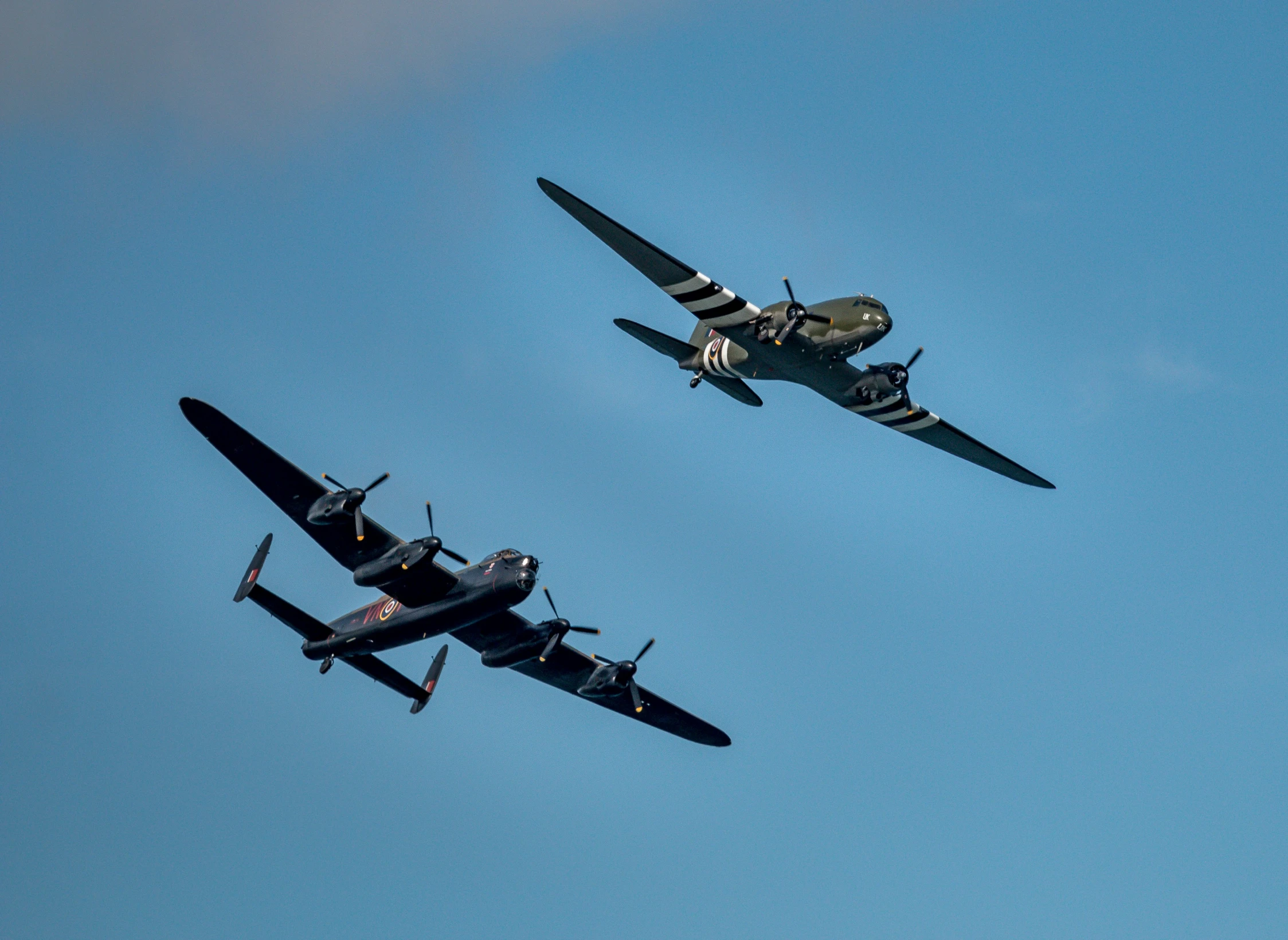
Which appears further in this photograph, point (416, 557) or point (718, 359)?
point (718, 359)

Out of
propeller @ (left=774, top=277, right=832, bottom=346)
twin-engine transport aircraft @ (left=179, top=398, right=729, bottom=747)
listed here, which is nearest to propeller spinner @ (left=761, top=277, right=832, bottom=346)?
propeller @ (left=774, top=277, right=832, bottom=346)

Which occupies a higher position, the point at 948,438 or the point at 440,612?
the point at 948,438

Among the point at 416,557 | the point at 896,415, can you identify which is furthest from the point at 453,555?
the point at 896,415

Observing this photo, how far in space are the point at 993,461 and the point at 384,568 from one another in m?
29.9

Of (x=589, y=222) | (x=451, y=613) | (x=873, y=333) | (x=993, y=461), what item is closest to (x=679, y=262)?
(x=589, y=222)

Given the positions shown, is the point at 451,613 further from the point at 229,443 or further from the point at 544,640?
the point at 229,443

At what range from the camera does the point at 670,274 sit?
177ft

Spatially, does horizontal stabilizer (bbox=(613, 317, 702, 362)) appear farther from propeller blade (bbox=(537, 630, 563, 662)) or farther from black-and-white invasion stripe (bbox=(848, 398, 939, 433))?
propeller blade (bbox=(537, 630, 563, 662))

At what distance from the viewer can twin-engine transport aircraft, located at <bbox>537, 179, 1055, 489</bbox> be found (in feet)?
174

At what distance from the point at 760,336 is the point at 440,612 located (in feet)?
54.3

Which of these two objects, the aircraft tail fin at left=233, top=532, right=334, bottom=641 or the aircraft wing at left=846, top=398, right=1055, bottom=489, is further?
the aircraft wing at left=846, top=398, right=1055, bottom=489

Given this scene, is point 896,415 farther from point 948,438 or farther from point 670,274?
point 670,274

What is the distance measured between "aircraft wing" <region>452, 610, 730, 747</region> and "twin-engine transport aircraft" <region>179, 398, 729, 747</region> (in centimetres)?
12

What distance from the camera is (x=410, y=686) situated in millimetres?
59219
